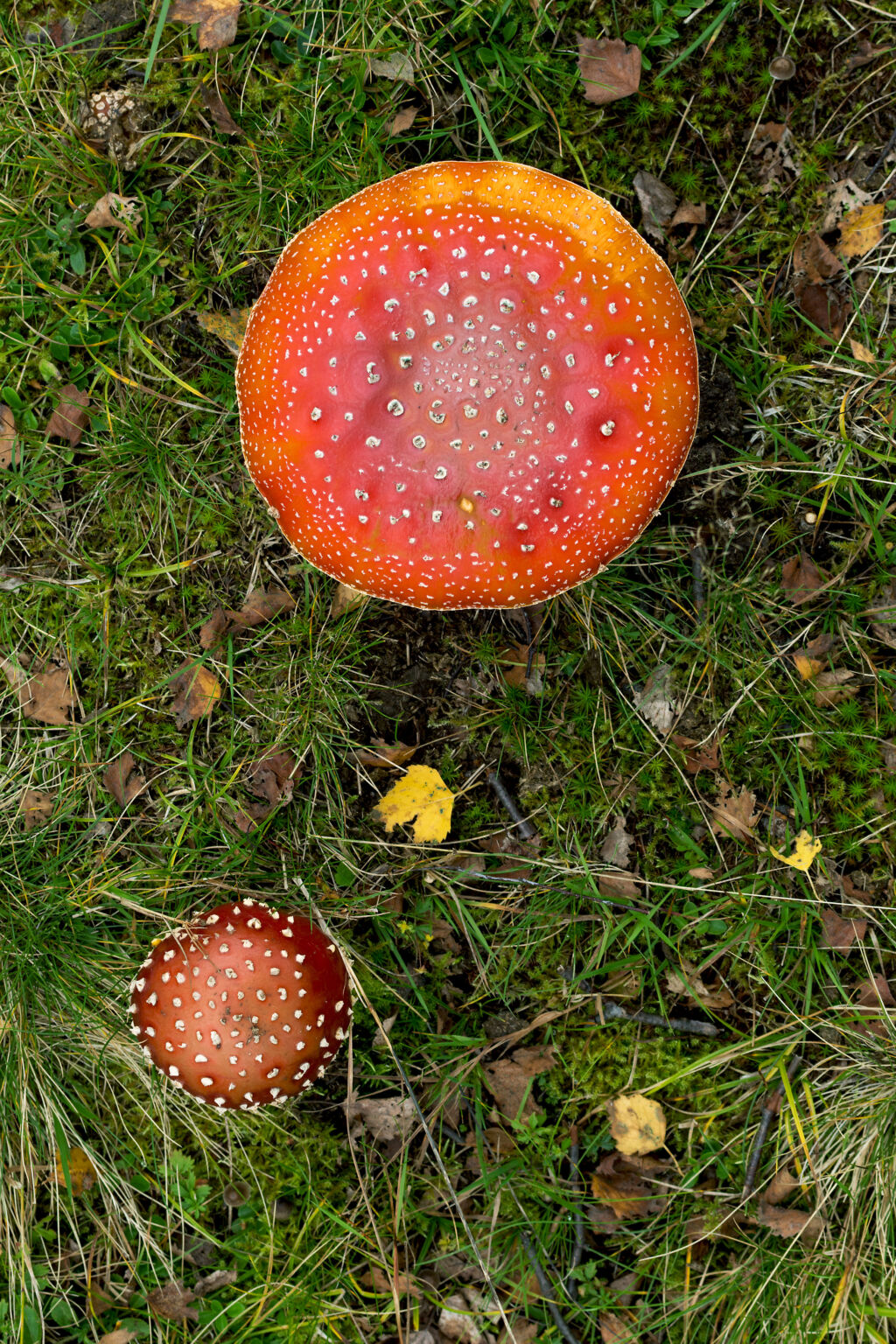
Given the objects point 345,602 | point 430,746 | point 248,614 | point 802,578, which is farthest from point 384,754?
point 802,578

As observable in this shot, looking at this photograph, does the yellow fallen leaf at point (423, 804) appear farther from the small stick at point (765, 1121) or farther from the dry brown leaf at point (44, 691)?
the small stick at point (765, 1121)

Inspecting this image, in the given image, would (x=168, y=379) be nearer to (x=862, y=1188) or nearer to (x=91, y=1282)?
(x=91, y=1282)

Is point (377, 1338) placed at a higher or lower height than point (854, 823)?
lower

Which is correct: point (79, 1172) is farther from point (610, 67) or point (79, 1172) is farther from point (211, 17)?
point (610, 67)

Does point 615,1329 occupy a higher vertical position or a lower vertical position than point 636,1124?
lower

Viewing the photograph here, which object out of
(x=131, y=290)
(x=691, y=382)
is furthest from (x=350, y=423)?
(x=131, y=290)

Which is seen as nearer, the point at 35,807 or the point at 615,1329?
the point at 615,1329
